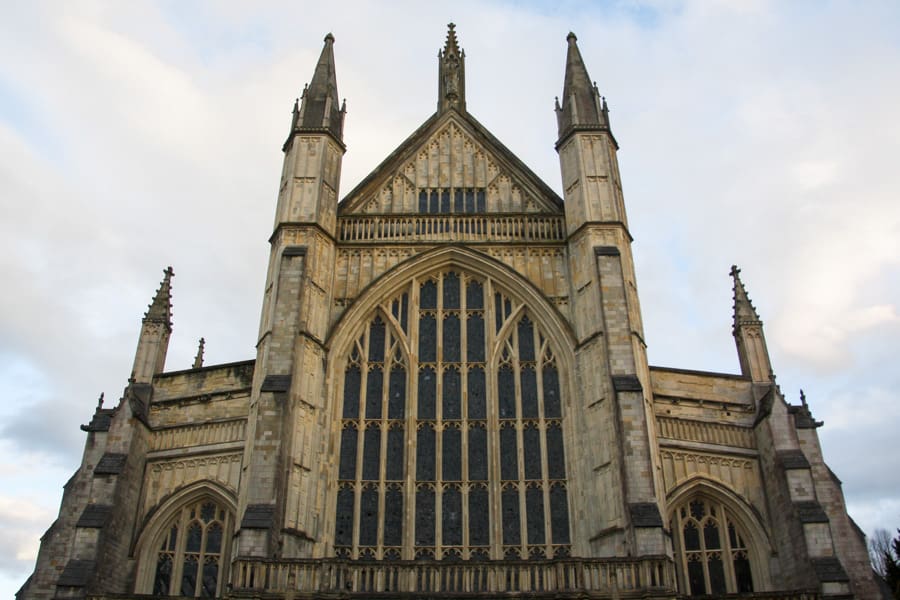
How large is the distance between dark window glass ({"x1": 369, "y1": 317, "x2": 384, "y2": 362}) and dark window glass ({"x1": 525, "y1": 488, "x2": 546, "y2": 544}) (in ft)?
17.1

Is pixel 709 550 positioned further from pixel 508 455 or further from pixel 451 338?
pixel 451 338

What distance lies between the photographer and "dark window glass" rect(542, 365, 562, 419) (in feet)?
65.7

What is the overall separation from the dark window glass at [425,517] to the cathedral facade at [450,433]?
0.05 meters

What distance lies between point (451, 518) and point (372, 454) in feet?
8.18

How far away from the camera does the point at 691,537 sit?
1975 cm

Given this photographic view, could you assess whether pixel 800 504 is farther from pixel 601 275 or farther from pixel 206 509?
pixel 206 509

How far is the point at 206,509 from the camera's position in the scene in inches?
796

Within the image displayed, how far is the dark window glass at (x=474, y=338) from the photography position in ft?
68.5

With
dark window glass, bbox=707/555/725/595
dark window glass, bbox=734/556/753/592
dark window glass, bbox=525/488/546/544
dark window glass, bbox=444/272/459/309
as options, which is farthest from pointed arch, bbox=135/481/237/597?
dark window glass, bbox=734/556/753/592

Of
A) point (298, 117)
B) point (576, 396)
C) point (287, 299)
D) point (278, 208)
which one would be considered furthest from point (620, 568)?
point (298, 117)

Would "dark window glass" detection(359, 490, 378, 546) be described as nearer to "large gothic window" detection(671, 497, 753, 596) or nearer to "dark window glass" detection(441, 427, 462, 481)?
"dark window glass" detection(441, 427, 462, 481)

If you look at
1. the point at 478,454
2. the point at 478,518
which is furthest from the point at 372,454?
the point at 478,518

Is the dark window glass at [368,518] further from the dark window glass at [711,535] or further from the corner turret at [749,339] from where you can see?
the corner turret at [749,339]

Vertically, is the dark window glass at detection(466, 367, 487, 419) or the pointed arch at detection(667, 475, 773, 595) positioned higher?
the dark window glass at detection(466, 367, 487, 419)
